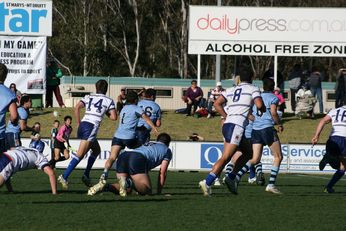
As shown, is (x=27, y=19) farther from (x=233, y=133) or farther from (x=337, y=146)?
(x=233, y=133)

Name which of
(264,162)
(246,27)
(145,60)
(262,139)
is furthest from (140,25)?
(262,139)

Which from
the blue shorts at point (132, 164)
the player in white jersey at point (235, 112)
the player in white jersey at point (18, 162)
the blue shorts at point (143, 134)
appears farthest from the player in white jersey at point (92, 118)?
the player in white jersey at point (18, 162)

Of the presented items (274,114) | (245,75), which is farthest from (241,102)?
(274,114)

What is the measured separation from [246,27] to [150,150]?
26.1 m

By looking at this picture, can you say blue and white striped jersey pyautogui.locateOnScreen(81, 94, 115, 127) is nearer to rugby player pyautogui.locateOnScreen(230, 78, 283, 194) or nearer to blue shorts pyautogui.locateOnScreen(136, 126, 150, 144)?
blue shorts pyautogui.locateOnScreen(136, 126, 150, 144)

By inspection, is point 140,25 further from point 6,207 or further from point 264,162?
point 6,207

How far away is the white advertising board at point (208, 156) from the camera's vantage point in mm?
30609

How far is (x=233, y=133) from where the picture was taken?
15.6m

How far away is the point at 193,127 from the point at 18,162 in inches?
953

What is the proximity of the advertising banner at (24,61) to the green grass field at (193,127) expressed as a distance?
1.22m

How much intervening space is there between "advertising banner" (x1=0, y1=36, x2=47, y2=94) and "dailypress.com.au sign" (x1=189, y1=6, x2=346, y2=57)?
20.3 feet

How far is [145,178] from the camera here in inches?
605

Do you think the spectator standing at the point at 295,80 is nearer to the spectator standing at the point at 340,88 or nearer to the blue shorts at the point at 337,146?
the spectator standing at the point at 340,88

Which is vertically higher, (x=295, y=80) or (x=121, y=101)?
(x=295, y=80)
